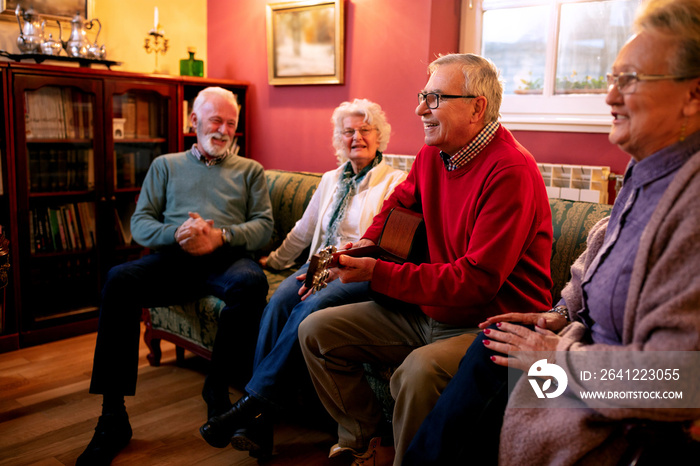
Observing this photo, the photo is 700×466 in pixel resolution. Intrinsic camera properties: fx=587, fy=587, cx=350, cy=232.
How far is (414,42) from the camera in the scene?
3.04 metres

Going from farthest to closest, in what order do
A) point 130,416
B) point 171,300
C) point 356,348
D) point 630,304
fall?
point 171,300
point 130,416
point 356,348
point 630,304

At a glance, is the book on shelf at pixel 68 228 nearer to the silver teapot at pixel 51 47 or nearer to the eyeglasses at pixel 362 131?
the silver teapot at pixel 51 47

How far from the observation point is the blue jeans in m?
1.91

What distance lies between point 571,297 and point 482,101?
650 mm

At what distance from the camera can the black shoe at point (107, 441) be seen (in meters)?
1.89

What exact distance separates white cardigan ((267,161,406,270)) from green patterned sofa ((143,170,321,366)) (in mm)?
113

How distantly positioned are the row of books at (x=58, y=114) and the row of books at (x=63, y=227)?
380 mm

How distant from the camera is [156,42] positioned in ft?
12.1

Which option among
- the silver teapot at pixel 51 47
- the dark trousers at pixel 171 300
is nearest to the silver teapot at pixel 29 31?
the silver teapot at pixel 51 47

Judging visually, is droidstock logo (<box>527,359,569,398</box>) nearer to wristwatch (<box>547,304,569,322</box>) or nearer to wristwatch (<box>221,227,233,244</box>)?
wristwatch (<box>547,304,569,322</box>)

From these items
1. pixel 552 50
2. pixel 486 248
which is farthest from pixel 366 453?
pixel 552 50

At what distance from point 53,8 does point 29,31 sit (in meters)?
0.33

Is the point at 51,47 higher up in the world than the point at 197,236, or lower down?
higher up

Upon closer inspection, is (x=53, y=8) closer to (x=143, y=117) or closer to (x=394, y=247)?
(x=143, y=117)
